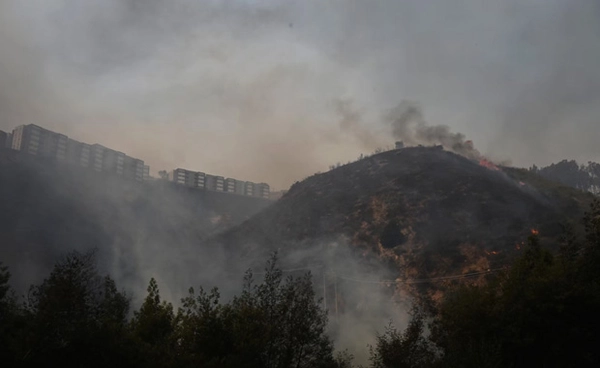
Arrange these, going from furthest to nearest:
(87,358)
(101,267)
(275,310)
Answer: (101,267)
(275,310)
(87,358)

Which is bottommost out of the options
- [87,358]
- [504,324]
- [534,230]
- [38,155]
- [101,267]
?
[87,358]

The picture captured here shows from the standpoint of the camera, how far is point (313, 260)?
63719 mm

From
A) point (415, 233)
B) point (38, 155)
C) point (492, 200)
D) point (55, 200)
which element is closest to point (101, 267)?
point (55, 200)

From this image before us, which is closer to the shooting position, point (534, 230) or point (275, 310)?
point (275, 310)

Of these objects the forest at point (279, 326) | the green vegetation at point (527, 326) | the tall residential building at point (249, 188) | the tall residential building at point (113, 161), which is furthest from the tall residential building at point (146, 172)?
the green vegetation at point (527, 326)

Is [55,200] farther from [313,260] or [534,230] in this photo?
[534,230]

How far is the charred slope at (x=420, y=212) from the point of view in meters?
57.8

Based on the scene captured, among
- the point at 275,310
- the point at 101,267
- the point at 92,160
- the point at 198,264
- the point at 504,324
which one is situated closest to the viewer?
the point at 275,310

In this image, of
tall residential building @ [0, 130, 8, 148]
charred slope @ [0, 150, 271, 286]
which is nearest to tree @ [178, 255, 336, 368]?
charred slope @ [0, 150, 271, 286]

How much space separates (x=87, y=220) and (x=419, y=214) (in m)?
57.7

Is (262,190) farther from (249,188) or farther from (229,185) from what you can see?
(229,185)

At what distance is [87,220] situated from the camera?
8081 cm

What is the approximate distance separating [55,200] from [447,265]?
68.4 m

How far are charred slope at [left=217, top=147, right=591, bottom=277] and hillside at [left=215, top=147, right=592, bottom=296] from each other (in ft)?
0.42
